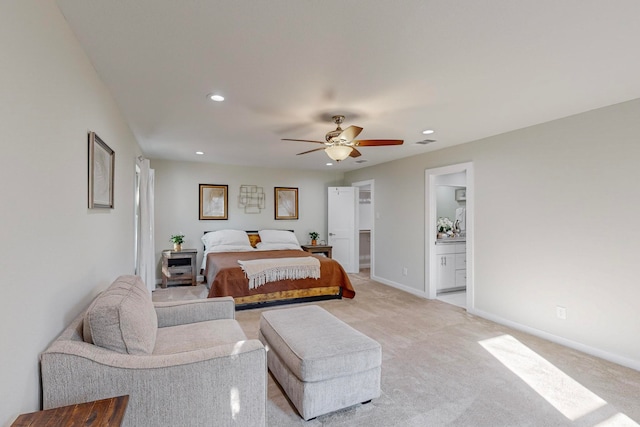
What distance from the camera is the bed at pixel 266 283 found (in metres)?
4.16

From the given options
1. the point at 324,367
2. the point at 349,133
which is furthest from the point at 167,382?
the point at 349,133

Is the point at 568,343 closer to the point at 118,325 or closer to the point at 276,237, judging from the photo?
the point at 118,325

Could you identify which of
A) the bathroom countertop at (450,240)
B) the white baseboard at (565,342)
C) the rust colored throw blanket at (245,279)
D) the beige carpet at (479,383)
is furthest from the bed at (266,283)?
the white baseboard at (565,342)

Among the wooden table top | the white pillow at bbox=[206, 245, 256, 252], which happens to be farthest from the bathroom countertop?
the wooden table top

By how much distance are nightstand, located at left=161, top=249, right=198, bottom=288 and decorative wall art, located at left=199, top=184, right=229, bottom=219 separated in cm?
86

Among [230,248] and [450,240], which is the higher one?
[450,240]

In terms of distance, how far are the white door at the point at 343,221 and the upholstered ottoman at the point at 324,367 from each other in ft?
15.1

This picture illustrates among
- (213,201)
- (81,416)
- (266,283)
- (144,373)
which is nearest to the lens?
(81,416)

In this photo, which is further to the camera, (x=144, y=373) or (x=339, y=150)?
(x=339, y=150)

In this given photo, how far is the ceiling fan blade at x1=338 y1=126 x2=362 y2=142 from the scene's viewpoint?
2732 millimetres

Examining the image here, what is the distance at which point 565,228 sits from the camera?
3.19m

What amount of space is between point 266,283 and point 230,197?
8.56 ft

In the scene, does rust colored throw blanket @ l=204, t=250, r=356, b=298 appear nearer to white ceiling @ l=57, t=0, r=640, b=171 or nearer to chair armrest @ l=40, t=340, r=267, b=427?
white ceiling @ l=57, t=0, r=640, b=171

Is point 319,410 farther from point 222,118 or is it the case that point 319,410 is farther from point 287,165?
point 287,165
